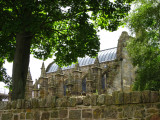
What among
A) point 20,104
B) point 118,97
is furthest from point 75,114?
point 20,104

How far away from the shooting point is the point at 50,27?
14.4 meters

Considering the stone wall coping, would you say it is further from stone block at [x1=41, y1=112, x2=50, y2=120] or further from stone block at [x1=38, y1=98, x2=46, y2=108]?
stone block at [x1=41, y1=112, x2=50, y2=120]

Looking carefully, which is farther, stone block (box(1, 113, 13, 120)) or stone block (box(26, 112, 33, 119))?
stone block (box(1, 113, 13, 120))

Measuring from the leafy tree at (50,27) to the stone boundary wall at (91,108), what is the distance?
3257 mm

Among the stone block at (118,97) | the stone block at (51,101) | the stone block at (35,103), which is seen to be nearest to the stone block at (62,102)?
the stone block at (51,101)

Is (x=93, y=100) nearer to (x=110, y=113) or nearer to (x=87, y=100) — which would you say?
(x=87, y=100)

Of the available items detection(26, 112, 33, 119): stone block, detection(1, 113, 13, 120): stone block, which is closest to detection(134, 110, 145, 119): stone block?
detection(26, 112, 33, 119): stone block

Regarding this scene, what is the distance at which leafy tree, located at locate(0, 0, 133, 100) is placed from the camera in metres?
11.7

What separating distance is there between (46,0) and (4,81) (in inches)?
316

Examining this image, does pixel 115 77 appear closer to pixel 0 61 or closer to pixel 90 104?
pixel 0 61

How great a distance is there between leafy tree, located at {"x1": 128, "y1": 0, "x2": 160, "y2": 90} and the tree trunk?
407 inches

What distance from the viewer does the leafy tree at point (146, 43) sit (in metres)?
19.0

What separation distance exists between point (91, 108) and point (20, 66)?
6.56 meters

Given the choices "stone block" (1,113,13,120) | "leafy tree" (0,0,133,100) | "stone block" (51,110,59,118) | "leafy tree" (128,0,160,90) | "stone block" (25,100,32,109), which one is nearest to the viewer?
"stone block" (51,110,59,118)
